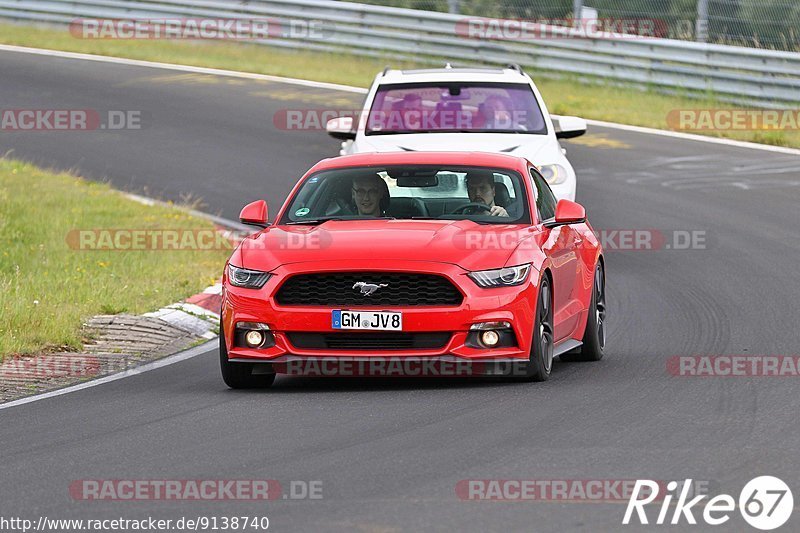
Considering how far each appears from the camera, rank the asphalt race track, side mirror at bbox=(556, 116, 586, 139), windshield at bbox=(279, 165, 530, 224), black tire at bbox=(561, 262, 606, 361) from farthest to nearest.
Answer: side mirror at bbox=(556, 116, 586, 139) < black tire at bbox=(561, 262, 606, 361) < windshield at bbox=(279, 165, 530, 224) < the asphalt race track

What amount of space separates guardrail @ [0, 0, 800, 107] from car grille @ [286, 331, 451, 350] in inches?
615

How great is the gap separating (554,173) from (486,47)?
12772 millimetres

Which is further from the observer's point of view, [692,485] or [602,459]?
[602,459]

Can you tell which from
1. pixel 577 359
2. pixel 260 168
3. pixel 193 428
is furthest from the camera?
pixel 260 168

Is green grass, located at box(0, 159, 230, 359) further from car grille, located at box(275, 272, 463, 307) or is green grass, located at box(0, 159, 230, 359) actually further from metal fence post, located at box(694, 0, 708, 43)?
metal fence post, located at box(694, 0, 708, 43)

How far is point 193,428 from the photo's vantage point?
8570mm

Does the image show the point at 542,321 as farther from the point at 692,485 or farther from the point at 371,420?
the point at 692,485

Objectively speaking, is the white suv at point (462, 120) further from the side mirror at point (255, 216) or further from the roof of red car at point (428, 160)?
the side mirror at point (255, 216)

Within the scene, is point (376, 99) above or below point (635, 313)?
above

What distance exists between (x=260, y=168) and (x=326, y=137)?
111 inches

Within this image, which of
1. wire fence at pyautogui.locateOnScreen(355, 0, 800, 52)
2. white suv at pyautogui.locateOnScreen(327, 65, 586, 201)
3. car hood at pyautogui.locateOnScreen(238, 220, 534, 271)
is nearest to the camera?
car hood at pyautogui.locateOnScreen(238, 220, 534, 271)

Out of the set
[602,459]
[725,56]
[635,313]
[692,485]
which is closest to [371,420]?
[602,459]

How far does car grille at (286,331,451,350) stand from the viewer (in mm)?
9633

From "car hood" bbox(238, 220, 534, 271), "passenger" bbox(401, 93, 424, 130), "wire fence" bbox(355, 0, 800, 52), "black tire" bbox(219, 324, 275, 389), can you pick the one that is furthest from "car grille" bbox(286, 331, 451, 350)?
"wire fence" bbox(355, 0, 800, 52)
